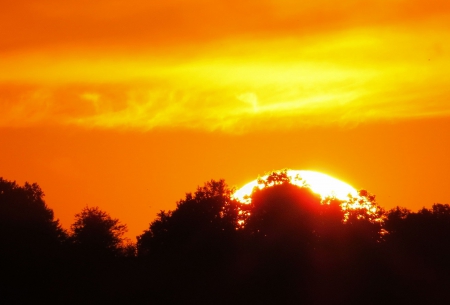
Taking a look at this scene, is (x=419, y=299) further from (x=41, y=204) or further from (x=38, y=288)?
(x=41, y=204)

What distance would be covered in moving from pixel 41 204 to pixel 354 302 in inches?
1875

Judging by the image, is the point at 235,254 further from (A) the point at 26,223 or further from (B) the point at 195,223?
(A) the point at 26,223

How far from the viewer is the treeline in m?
72.8

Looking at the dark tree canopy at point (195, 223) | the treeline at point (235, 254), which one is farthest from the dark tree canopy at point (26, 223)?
the dark tree canopy at point (195, 223)

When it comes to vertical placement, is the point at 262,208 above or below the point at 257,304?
above

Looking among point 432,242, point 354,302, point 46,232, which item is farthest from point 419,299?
point 46,232

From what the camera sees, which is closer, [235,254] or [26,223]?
[235,254]

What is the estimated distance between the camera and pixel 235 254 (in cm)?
8144

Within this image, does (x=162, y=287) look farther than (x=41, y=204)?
No

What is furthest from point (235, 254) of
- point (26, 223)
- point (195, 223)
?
point (26, 223)

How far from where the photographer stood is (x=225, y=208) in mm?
98562

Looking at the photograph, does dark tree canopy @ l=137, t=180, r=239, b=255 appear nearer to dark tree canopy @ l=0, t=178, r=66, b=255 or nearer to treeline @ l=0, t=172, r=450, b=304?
treeline @ l=0, t=172, r=450, b=304

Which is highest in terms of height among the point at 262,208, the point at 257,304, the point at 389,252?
the point at 262,208

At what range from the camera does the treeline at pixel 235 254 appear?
7275cm
